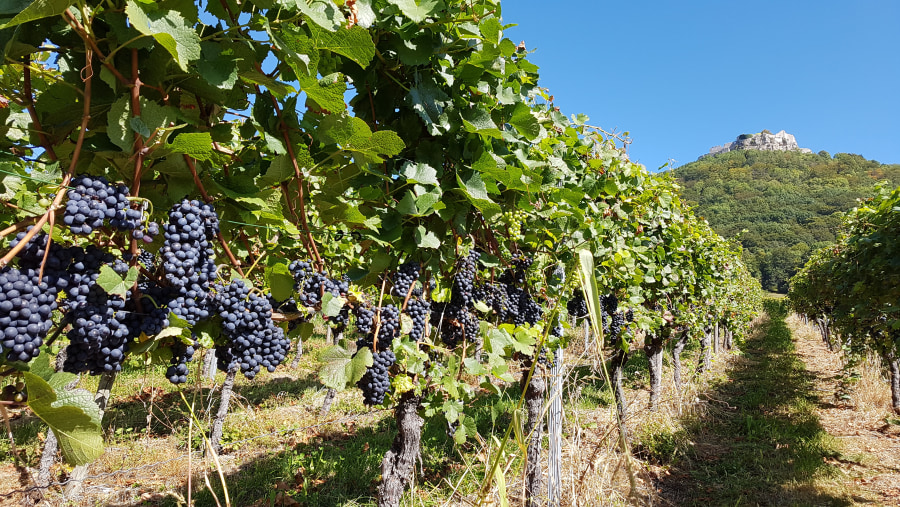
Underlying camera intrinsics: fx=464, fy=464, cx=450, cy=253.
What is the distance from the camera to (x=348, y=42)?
3.76 ft

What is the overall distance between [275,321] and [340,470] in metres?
4.62

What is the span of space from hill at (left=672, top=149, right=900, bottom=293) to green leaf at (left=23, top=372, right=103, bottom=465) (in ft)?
203

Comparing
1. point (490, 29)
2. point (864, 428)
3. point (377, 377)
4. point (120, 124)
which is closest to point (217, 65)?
point (120, 124)

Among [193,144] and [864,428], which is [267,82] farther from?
[864,428]

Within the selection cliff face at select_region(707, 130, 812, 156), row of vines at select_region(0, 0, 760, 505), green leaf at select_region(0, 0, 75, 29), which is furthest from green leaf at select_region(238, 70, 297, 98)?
cliff face at select_region(707, 130, 812, 156)

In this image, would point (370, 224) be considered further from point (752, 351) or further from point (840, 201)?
point (840, 201)

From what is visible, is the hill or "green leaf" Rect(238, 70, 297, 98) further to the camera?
the hill

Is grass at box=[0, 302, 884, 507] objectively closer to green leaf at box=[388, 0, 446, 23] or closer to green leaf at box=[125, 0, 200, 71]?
green leaf at box=[388, 0, 446, 23]

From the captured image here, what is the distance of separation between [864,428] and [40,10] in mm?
11276

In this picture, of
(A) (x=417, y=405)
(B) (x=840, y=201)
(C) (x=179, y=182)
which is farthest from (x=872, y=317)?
(B) (x=840, y=201)

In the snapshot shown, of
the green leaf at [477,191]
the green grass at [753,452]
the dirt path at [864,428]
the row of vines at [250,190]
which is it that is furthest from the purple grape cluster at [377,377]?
the dirt path at [864,428]

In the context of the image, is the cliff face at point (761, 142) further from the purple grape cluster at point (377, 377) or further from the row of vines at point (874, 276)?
the purple grape cluster at point (377, 377)

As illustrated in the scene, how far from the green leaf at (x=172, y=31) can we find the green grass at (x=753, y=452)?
19.0 feet

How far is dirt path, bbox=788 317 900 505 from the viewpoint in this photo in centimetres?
588
